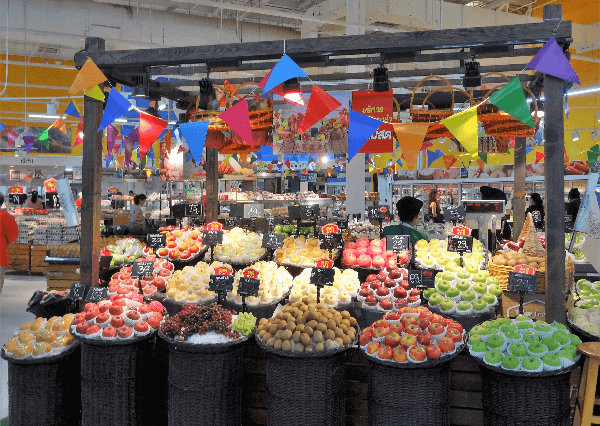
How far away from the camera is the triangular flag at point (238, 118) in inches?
166

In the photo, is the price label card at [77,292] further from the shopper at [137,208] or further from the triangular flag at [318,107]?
the shopper at [137,208]

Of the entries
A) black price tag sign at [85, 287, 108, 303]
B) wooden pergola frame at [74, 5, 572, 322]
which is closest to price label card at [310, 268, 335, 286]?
wooden pergola frame at [74, 5, 572, 322]

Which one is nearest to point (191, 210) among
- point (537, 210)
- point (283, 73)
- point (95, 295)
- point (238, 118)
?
point (95, 295)

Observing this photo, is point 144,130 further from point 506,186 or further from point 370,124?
point 506,186

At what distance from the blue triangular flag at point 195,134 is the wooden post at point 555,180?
2.68 m

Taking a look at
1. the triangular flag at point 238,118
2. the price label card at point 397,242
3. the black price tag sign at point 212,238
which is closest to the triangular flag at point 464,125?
the price label card at point 397,242

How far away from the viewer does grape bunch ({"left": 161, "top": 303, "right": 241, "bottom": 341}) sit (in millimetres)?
3591

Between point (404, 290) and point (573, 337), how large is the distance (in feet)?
4.53

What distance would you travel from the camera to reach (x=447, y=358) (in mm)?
3215

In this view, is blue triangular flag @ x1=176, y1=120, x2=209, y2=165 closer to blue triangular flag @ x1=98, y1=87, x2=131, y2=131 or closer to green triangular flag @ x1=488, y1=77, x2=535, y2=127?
blue triangular flag @ x1=98, y1=87, x2=131, y2=131

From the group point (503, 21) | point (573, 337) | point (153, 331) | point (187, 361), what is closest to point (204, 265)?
point (153, 331)

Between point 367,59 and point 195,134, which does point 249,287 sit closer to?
point 195,134

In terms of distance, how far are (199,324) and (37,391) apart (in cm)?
137

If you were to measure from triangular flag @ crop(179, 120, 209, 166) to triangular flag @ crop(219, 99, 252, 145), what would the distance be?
201 mm
